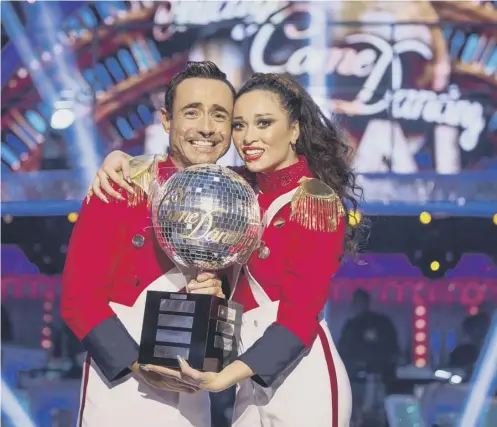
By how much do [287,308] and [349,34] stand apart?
2391mm

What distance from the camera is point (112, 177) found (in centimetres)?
266

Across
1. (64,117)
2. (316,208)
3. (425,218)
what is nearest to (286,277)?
(316,208)

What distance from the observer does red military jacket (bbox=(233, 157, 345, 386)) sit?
2531 mm

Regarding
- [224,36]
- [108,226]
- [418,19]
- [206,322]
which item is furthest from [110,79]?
[206,322]

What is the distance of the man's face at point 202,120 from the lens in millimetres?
2721

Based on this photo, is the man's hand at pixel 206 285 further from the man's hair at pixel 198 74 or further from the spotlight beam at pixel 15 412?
the spotlight beam at pixel 15 412

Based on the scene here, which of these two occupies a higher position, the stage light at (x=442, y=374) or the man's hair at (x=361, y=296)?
the man's hair at (x=361, y=296)

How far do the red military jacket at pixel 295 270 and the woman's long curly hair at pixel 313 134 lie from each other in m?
0.16

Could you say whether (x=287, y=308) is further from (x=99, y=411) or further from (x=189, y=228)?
(x=99, y=411)

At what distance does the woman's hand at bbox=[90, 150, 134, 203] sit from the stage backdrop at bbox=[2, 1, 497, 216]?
183 cm

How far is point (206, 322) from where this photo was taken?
7.88 feet

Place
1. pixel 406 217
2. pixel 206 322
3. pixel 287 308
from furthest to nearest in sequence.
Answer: pixel 406 217, pixel 287 308, pixel 206 322

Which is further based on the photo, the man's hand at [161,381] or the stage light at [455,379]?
the stage light at [455,379]

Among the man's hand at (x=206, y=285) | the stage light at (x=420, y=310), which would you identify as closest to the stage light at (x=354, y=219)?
the man's hand at (x=206, y=285)
